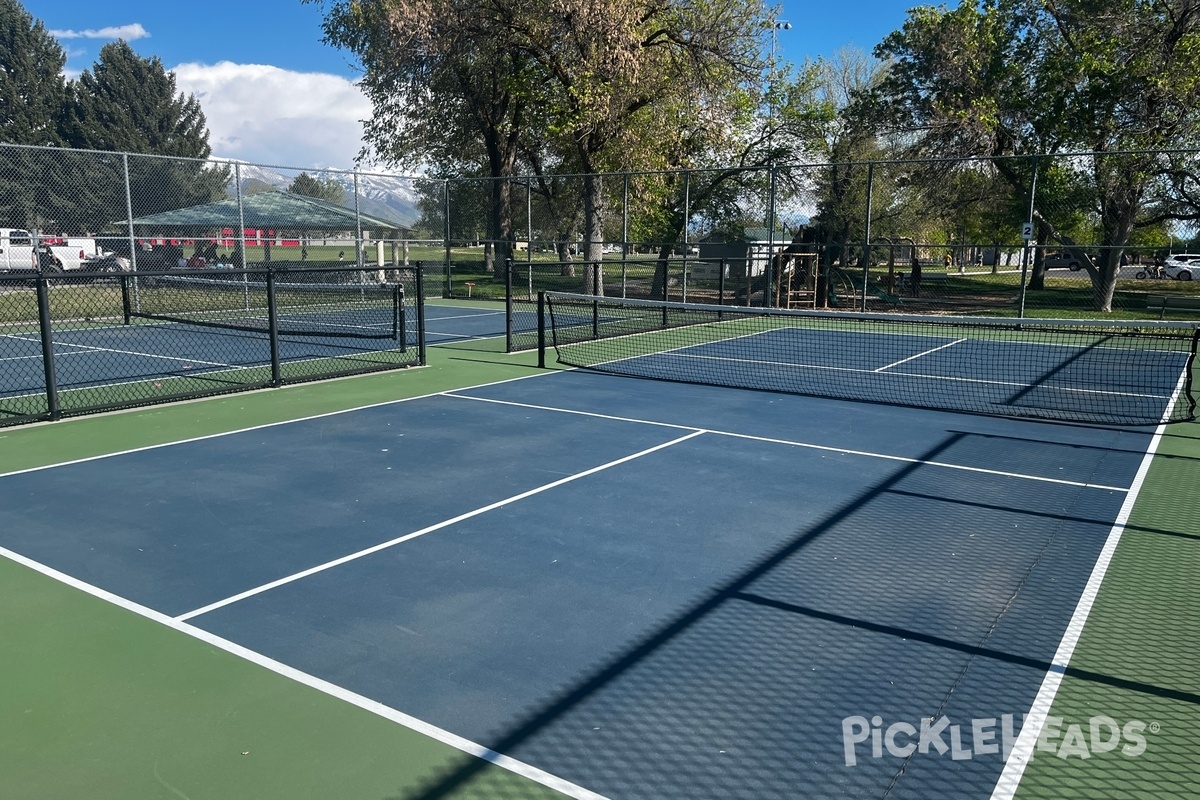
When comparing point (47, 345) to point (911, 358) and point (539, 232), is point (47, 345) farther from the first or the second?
point (539, 232)

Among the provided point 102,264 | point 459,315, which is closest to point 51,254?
point 102,264

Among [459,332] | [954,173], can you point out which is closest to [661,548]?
[459,332]

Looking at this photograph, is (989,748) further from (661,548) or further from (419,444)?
(419,444)

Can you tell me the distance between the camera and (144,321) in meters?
19.8

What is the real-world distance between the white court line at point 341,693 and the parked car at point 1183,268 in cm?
4685

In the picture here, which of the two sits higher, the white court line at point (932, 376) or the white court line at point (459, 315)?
the white court line at point (459, 315)

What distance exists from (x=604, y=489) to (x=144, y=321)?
16.4m

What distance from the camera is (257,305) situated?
22.8m

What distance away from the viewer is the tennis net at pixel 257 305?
749 inches

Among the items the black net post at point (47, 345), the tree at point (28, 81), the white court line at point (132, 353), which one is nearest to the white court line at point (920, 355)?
the white court line at point (132, 353)

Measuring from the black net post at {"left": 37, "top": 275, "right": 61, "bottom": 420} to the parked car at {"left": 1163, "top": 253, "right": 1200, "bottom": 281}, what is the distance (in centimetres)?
4619

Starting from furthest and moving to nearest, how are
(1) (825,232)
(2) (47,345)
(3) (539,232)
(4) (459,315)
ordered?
1. (1) (825,232)
2. (3) (539,232)
3. (4) (459,315)
4. (2) (47,345)

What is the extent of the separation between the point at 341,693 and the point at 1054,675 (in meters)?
3.65

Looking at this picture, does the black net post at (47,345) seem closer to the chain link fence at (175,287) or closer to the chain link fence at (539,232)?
the chain link fence at (175,287)
